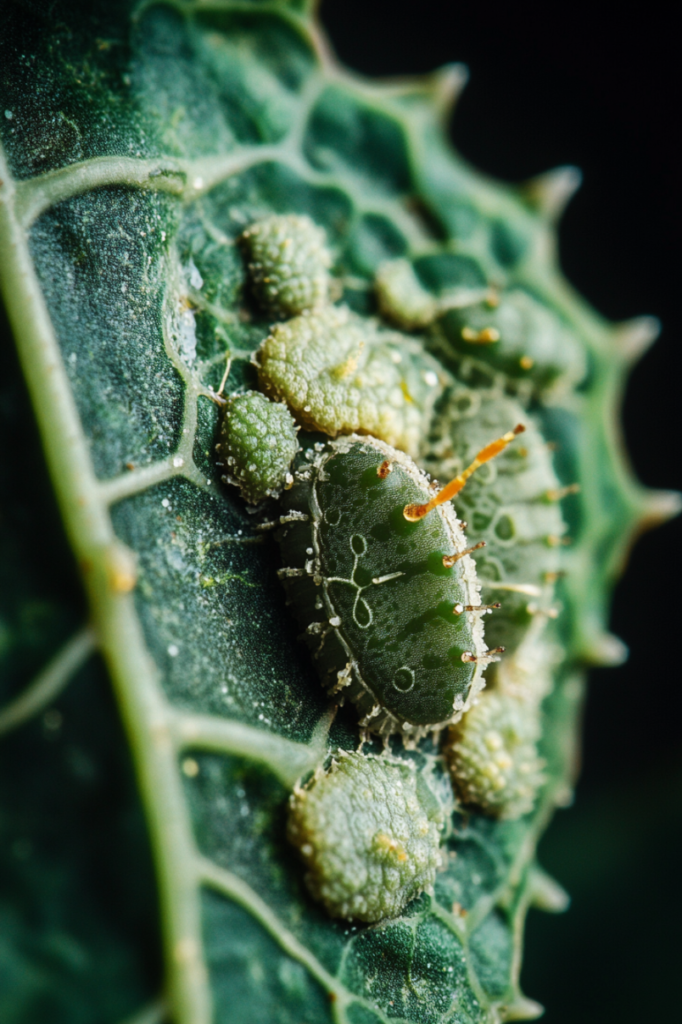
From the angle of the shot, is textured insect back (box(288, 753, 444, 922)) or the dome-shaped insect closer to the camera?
textured insect back (box(288, 753, 444, 922))

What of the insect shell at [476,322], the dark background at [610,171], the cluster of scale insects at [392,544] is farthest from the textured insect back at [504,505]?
the dark background at [610,171]

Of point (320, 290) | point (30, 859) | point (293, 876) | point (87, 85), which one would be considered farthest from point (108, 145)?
point (293, 876)

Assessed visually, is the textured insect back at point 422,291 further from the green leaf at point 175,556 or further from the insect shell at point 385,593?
the insect shell at point 385,593

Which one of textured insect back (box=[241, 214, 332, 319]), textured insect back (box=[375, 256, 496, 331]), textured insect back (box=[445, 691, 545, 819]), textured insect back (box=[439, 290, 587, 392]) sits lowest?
textured insect back (box=[445, 691, 545, 819])

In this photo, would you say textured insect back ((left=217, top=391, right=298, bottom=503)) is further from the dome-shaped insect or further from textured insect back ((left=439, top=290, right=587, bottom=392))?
textured insect back ((left=439, top=290, right=587, bottom=392))

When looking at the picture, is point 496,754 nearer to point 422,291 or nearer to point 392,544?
point 392,544

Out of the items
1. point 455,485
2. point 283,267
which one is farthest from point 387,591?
point 283,267

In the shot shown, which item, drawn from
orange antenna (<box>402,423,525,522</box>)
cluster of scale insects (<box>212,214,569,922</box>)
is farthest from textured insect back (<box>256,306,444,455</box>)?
orange antenna (<box>402,423,525,522</box>)
